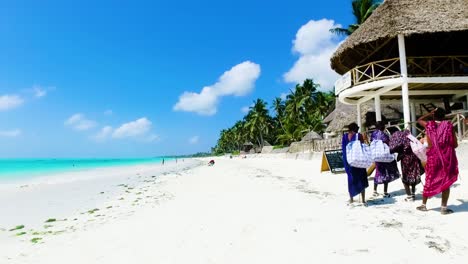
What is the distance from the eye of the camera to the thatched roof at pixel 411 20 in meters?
11.4

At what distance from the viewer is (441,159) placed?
4.66m

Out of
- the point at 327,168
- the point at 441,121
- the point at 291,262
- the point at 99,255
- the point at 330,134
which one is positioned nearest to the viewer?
the point at 291,262

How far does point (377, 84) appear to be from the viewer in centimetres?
1234

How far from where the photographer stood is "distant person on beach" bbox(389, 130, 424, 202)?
18.7 feet

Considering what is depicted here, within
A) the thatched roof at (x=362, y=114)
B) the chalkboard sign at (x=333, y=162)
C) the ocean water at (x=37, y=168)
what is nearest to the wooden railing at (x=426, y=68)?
the chalkboard sign at (x=333, y=162)

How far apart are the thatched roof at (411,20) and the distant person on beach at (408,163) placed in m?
7.24

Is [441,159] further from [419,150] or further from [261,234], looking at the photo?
[261,234]

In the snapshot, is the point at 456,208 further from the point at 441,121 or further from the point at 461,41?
the point at 461,41

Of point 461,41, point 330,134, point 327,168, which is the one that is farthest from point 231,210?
point 330,134

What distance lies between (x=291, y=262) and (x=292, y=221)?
1664 mm

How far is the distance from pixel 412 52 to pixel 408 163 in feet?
36.8

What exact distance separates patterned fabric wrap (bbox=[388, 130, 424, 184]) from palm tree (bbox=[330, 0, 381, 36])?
2315 cm

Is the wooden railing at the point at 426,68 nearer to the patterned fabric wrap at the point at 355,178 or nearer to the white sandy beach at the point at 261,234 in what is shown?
the white sandy beach at the point at 261,234

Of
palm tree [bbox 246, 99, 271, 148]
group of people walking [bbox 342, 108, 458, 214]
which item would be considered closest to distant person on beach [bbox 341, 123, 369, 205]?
group of people walking [bbox 342, 108, 458, 214]
